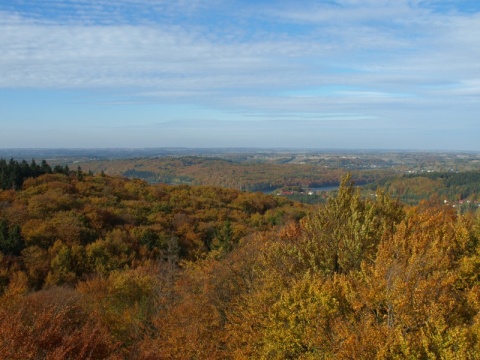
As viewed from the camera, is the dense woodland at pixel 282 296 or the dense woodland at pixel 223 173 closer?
the dense woodland at pixel 282 296

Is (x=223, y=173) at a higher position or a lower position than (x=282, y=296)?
lower

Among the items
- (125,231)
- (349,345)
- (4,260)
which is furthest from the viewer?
(125,231)

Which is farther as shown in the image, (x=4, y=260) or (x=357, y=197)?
(x=4, y=260)

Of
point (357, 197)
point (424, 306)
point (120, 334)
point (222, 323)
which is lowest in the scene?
point (120, 334)

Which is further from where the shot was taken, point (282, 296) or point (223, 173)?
point (223, 173)

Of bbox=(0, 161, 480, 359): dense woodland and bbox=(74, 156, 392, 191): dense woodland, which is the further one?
bbox=(74, 156, 392, 191): dense woodland

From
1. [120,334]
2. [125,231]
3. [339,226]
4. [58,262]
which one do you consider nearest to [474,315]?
[339,226]

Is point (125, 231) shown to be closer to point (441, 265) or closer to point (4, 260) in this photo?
point (4, 260)

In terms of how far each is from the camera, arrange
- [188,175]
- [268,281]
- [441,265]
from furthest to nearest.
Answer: [188,175]
[268,281]
[441,265]
